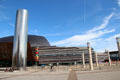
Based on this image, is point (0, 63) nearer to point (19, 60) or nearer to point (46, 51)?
point (46, 51)

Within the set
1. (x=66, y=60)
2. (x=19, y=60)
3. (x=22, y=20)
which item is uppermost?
(x=22, y=20)

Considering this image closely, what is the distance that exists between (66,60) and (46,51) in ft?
85.4

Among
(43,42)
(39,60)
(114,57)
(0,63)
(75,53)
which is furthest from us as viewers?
(43,42)

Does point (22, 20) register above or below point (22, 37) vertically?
above

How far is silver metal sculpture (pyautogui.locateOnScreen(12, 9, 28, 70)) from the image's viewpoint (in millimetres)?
44625

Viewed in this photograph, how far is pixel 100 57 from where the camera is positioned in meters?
128

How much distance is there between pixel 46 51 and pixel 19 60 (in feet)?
234

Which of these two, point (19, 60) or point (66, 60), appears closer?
point (19, 60)

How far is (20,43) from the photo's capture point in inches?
1795

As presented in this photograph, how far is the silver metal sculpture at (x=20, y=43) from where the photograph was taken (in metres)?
44.6

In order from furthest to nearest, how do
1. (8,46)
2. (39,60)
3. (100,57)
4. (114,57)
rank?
(114,57) < (100,57) < (39,60) < (8,46)

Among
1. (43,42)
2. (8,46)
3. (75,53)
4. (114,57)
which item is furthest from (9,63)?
(114,57)

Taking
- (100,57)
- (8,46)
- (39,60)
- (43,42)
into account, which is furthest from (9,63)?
(100,57)

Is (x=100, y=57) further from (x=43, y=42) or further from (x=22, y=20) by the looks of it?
(x=22, y=20)
